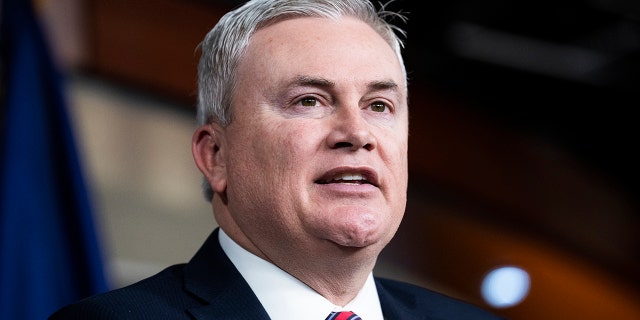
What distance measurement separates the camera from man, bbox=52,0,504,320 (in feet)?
5.36

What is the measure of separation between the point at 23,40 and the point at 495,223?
3359 mm

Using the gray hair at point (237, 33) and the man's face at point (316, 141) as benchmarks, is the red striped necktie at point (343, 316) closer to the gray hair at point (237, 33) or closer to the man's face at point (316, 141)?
the man's face at point (316, 141)

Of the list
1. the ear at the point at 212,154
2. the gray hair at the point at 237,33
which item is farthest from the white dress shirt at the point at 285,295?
the gray hair at the point at 237,33

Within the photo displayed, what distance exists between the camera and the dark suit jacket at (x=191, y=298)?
1.62 metres

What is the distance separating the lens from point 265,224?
5.54ft

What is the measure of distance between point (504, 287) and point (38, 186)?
3.30 m

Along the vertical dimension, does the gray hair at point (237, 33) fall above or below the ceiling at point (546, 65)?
below

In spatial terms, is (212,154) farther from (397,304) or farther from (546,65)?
(546,65)

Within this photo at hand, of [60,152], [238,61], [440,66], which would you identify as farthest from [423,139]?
[238,61]

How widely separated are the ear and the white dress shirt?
0.13 meters

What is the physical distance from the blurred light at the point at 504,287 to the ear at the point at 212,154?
149 inches

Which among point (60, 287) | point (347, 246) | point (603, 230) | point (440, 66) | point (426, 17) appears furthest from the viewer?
point (603, 230)

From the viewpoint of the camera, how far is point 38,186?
2.87m

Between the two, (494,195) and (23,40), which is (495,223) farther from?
(23,40)
